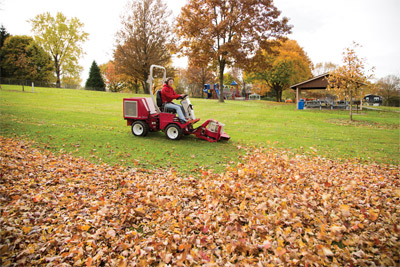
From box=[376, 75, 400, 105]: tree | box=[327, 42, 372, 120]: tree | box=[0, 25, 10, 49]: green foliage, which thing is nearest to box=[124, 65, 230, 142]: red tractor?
box=[327, 42, 372, 120]: tree

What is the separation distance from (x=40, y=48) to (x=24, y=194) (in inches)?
1847

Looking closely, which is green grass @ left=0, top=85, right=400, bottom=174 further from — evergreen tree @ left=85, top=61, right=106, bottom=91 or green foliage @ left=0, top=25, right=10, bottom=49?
green foliage @ left=0, top=25, right=10, bottom=49

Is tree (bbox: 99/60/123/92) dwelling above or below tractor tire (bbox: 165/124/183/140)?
above

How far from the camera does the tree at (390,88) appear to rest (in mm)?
47787

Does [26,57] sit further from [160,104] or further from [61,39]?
[160,104]

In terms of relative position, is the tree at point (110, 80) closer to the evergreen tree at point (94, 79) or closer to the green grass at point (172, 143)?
the evergreen tree at point (94, 79)

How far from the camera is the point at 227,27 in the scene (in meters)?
23.9

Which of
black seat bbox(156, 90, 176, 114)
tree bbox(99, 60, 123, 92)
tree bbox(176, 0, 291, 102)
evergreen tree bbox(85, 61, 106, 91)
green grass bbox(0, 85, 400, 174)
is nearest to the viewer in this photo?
green grass bbox(0, 85, 400, 174)

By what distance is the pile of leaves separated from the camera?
296 cm

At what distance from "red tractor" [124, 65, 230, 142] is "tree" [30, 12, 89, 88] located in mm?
40182

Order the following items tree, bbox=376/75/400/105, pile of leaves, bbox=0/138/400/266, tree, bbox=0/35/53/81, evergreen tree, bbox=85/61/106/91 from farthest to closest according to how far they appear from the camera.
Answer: tree, bbox=376/75/400/105
evergreen tree, bbox=85/61/106/91
tree, bbox=0/35/53/81
pile of leaves, bbox=0/138/400/266

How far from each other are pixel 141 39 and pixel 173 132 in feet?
92.1

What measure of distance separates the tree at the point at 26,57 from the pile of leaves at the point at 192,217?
4010 centimetres

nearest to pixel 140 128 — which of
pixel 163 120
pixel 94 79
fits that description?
pixel 163 120
